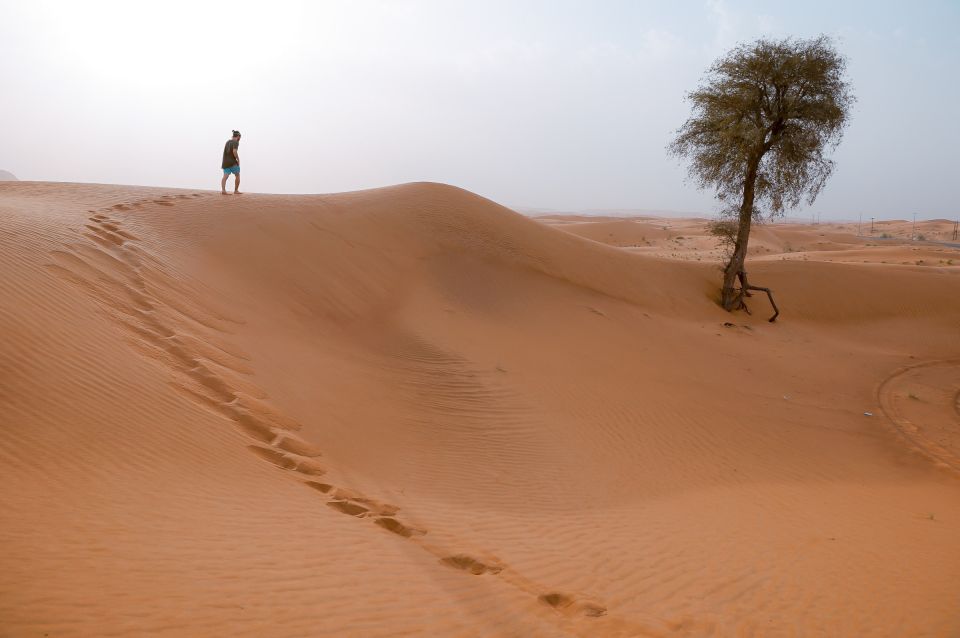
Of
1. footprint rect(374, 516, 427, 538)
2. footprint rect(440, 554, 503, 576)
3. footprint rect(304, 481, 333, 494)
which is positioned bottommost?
footprint rect(440, 554, 503, 576)

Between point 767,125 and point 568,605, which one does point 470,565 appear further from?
point 767,125

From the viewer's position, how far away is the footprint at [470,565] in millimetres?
4418

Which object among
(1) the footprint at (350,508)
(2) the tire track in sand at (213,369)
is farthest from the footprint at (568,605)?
(1) the footprint at (350,508)

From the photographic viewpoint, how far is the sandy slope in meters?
3.71

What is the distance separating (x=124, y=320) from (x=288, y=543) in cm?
417

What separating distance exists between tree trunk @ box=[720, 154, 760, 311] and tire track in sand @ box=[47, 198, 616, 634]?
553 inches

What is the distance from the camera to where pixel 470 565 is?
4.49 meters

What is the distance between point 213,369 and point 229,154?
832 cm

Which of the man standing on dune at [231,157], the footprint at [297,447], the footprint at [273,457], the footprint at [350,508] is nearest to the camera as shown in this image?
the footprint at [350,508]

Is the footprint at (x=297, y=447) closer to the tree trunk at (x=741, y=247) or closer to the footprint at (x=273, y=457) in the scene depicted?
the footprint at (x=273, y=457)

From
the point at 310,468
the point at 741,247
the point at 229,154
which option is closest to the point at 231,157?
the point at 229,154

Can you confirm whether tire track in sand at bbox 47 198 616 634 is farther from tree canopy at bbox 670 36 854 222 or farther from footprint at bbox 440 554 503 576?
tree canopy at bbox 670 36 854 222

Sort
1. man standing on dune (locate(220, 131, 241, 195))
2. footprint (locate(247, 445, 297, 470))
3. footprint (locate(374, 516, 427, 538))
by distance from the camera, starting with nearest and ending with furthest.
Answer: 1. footprint (locate(374, 516, 427, 538))
2. footprint (locate(247, 445, 297, 470))
3. man standing on dune (locate(220, 131, 241, 195))

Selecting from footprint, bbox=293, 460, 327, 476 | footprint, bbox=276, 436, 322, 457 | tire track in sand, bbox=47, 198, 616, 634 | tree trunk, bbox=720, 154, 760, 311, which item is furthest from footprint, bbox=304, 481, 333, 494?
tree trunk, bbox=720, 154, 760, 311
